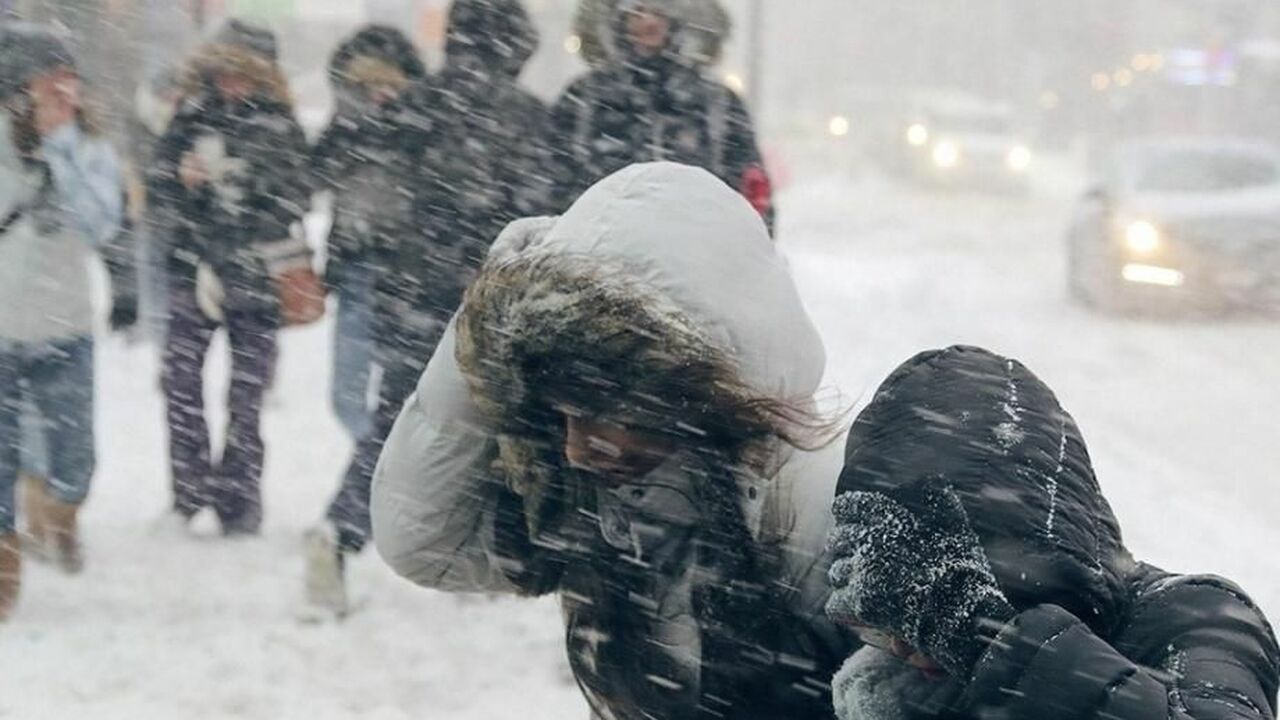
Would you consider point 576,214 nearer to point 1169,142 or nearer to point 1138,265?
point 1138,265

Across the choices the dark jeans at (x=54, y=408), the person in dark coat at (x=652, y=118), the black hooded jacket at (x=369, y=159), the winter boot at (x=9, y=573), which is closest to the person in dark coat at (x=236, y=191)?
the black hooded jacket at (x=369, y=159)

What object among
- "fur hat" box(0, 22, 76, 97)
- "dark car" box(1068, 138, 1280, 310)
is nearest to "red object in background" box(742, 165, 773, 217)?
"fur hat" box(0, 22, 76, 97)

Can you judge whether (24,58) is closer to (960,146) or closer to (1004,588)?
(1004,588)

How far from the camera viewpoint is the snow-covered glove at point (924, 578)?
147 centimetres

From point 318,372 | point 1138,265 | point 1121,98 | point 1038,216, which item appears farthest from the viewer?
point 1121,98

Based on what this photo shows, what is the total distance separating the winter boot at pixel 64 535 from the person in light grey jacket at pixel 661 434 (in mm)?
3613

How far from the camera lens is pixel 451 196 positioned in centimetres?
501

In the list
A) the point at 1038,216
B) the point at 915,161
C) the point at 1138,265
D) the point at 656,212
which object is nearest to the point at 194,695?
the point at 656,212

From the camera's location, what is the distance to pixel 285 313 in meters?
5.68

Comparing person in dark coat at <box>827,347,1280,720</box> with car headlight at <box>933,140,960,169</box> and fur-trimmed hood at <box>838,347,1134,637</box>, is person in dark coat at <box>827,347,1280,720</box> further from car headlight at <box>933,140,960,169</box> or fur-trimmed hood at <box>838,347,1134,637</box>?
car headlight at <box>933,140,960,169</box>

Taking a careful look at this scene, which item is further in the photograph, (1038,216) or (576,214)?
(1038,216)

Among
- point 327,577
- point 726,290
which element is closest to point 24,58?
point 327,577

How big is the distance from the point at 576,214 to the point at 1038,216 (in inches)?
Result: 1024

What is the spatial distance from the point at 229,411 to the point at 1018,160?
1080 inches
